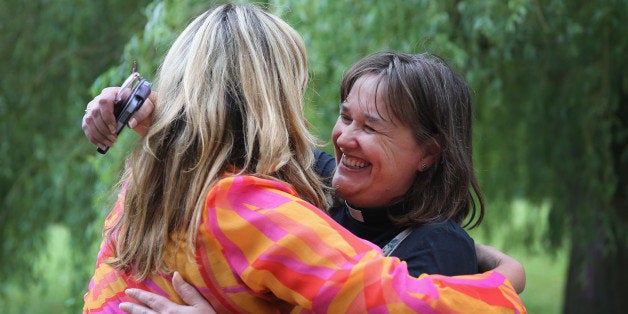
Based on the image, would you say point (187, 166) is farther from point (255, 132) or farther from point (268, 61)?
point (268, 61)

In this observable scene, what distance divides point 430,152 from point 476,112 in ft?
10.5

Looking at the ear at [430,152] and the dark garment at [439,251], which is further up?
the ear at [430,152]

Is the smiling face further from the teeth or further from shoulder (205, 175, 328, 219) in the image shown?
shoulder (205, 175, 328, 219)

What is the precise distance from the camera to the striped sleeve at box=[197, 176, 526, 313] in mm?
1777

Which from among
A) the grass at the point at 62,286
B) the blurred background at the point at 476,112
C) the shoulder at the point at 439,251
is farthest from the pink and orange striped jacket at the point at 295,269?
the grass at the point at 62,286

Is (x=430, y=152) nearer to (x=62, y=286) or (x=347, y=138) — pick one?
(x=347, y=138)

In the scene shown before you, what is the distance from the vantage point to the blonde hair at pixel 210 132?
194 cm

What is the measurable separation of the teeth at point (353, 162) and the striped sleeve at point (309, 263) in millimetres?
377

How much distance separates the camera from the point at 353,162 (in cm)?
224

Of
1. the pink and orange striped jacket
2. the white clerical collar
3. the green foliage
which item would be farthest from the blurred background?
the pink and orange striped jacket

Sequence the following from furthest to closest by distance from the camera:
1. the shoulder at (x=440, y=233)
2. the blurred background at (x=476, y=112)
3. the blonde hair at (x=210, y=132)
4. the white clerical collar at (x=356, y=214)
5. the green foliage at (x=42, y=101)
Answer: the green foliage at (x=42, y=101) → the blurred background at (x=476, y=112) → the white clerical collar at (x=356, y=214) → the shoulder at (x=440, y=233) → the blonde hair at (x=210, y=132)

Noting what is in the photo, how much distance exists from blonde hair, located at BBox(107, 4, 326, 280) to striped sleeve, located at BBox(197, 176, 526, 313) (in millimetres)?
60

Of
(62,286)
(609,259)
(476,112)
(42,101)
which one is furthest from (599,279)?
(62,286)

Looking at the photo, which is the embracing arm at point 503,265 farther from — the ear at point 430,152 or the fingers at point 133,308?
the fingers at point 133,308
